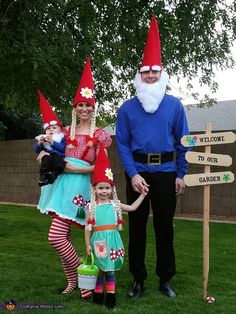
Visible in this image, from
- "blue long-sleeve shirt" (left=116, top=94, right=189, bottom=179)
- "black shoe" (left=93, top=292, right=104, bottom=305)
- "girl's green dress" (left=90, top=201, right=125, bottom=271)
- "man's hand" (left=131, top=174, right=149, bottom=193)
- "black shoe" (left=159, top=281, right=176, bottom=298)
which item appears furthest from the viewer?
"black shoe" (left=159, top=281, right=176, bottom=298)

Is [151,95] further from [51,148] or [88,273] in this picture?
[88,273]

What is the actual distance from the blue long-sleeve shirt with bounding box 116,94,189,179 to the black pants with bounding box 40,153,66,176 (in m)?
0.53

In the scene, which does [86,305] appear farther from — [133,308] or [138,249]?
[138,249]

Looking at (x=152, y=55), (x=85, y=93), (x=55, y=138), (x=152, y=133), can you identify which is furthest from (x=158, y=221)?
(x=152, y=55)

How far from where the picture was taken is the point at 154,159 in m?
4.37

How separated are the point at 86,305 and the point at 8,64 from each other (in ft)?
18.2

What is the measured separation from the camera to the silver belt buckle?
4.36 metres

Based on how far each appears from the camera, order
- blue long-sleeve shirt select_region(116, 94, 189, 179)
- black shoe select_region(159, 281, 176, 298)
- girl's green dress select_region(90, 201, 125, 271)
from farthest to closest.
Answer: black shoe select_region(159, 281, 176, 298)
blue long-sleeve shirt select_region(116, 94, 189, 179)
girl's green dress select_region(90, 201, 125, 271)

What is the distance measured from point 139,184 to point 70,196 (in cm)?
61

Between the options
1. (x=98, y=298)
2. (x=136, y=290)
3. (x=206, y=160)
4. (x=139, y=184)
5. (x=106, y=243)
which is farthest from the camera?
(x=136, y=290)

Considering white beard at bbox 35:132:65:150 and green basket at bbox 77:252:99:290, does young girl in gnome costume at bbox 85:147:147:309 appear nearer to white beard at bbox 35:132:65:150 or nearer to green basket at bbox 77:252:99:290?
green basket at bbox 77:252:99:290

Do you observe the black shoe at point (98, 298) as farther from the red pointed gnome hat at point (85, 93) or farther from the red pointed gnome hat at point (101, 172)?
the red pointed gnome hat at point (85, 93)

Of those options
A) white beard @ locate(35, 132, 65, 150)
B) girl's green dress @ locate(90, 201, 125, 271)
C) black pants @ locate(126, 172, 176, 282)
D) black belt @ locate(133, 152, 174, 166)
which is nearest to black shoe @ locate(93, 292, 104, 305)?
girl's green dress @ locate(90, 201, 125, 271)

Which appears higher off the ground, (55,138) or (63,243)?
(55,138)
